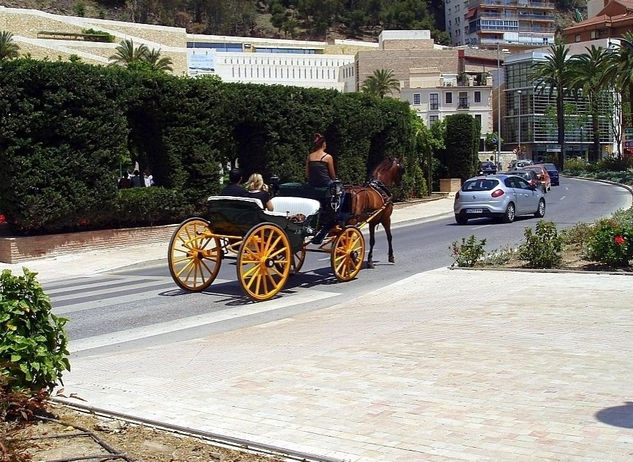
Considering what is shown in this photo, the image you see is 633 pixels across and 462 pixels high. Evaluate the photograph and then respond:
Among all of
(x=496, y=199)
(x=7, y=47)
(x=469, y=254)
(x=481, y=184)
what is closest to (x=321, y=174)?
(x=469, y=254)

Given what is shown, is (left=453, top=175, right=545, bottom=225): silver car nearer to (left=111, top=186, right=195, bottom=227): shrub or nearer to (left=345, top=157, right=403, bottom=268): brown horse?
(left=111, top=186, right=195, bottom=227): shrub

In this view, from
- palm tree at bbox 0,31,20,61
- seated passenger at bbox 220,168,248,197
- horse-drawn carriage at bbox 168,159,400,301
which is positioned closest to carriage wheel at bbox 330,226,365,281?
horse-drawn carriage at bbox 168,159,400,301

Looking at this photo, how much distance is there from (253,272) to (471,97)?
93.9m

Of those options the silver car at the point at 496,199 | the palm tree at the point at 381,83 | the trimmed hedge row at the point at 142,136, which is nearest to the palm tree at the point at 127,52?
the trimmed hedge row at the point at 142,136

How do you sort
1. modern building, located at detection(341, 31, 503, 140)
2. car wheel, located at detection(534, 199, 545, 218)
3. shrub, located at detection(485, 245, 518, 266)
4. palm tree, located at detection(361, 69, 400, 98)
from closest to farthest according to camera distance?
shrub, located at detection(485, 245, 518, 266) → car wheel, located at detection(534, 199, 545, 218) → palm tree, located at detection(361, 69, 400, 98) → modern building, located at detection(341, 31, 503, 140)

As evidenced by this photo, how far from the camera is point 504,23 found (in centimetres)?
16350

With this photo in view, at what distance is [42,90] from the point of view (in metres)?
22.7

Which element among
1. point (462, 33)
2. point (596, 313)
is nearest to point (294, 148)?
point (596, 313)

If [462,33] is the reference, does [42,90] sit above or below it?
below

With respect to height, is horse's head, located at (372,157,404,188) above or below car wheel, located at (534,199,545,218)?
above

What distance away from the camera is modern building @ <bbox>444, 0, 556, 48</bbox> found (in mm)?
160500

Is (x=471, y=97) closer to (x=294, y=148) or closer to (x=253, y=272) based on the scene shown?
(x=294, y=148)

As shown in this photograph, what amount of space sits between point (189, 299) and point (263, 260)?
5.70 feet

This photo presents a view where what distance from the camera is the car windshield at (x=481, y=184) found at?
27984 mm
